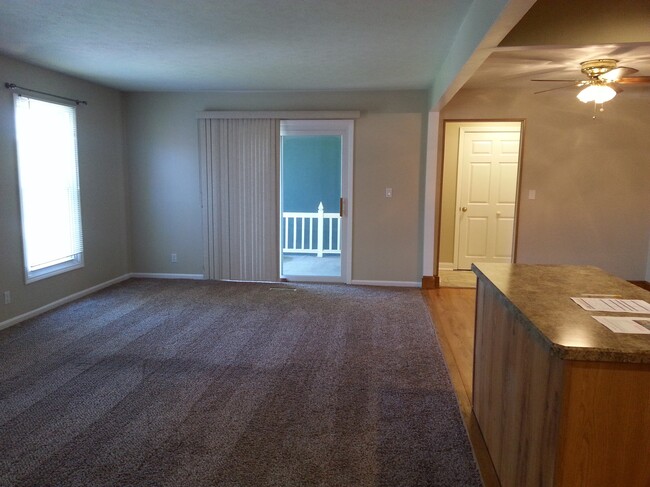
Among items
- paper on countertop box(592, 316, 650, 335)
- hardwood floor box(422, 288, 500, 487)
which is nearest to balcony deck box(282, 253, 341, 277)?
hardwood floor box(422, 288, 500, 487)

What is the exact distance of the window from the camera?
4285 mm

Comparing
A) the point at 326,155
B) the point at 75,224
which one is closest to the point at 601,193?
the point at 326,155

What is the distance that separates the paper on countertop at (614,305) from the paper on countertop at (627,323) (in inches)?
3.9

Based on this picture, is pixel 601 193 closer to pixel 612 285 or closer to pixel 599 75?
pixel 599 75

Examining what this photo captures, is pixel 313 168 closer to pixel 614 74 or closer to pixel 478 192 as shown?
pixel 478 192

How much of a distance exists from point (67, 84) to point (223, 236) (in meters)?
2.33

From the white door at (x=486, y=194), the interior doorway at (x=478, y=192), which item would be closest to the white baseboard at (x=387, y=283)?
the interior doorway at (x=478, y=192)

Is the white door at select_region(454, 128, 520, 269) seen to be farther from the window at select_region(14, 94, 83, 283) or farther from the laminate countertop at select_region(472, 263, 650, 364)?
the window at select_region(14, 94, 83, 283)

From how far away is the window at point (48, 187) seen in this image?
4.29 meters

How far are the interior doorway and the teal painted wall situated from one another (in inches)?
69.5

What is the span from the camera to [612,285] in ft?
7.15

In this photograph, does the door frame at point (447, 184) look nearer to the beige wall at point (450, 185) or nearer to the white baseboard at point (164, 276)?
the beige wall at point (450, 185)

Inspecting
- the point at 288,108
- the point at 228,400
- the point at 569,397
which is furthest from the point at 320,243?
the point at 569,397

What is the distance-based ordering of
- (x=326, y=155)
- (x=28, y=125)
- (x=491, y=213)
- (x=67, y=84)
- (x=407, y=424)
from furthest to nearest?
1. (x=491, y=213)
2. (x=326, y=155)
3. (x=67, y=84)
4. (x=28, y=125)
5. (x=407, y=424)
